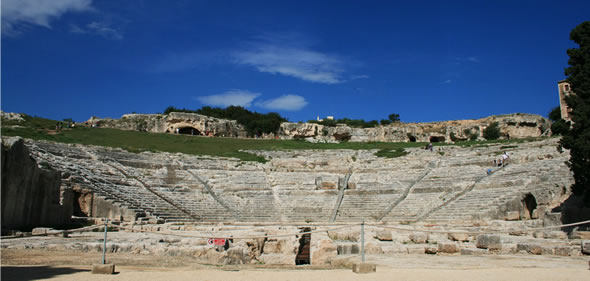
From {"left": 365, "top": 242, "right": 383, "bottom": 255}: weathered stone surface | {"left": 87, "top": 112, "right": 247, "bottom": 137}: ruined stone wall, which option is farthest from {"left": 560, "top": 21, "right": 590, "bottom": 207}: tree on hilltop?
{"left": 87, "top": 112, "right": 247, "bottom": 137}: ruined stone wall

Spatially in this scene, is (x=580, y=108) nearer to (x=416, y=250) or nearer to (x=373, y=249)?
(x=416, y=250)

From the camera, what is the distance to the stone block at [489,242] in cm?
1194

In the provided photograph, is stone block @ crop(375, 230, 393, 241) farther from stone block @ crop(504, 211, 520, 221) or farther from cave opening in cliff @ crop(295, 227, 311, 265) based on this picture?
stone block @ crop(504, 211, 520, 221)

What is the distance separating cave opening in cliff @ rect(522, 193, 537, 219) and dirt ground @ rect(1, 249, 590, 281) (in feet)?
37.3

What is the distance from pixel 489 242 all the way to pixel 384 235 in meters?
3.95

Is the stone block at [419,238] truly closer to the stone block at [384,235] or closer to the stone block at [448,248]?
the stone block at [384,235]

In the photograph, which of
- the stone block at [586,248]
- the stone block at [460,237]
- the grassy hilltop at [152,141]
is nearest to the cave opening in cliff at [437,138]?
the grassy hilltop at [152,141]

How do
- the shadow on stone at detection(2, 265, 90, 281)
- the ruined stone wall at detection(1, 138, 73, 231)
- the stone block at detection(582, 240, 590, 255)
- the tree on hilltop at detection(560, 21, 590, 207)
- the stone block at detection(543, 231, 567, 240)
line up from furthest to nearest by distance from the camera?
the tree on hilltop at detection(560, 21, 590, 207), the ruined stone wall at detection(1, 138, 73, 231), the stone block at detection(543, 231, 567, 240), the stone block at detection(582, 240, 590, 255), the shadow on stone at detection(2, 265, 90, 281)

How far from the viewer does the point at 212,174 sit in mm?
30953

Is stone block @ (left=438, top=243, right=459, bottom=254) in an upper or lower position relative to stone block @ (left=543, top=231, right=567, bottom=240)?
lower

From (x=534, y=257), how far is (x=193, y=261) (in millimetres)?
8566

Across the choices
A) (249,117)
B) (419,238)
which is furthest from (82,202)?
(249,117)

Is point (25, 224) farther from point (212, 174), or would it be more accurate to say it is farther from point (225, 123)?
point (225, 123)

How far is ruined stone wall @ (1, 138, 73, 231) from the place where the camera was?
48.9 feet
